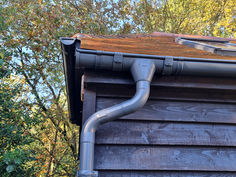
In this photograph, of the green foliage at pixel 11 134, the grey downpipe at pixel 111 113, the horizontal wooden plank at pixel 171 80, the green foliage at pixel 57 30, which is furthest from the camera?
the green foliage at pixel 57 30

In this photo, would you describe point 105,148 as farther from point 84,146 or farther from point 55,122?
point 55,122

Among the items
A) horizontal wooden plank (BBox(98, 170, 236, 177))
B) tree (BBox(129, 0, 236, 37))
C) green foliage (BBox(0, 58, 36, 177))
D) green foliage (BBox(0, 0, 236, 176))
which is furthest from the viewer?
tree (BBox(129, 0, 236, 37))

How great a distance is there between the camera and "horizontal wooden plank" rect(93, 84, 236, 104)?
160cm

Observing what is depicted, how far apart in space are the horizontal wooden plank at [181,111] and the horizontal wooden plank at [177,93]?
0.04 m

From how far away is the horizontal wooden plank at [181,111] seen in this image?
1591 mm

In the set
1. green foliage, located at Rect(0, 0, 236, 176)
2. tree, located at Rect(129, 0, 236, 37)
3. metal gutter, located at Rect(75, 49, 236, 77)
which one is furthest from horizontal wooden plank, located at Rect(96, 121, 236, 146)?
tree, located at Rect(129, 0, 236, 37)

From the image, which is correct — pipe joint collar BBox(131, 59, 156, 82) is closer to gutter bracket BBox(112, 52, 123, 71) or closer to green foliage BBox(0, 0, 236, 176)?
gutter bracket BBox(112, 52, 123, 71)

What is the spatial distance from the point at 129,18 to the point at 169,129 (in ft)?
25.0

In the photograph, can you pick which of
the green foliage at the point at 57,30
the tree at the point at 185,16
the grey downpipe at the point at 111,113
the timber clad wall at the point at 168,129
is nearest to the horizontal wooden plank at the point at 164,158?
the timber clad wall at the point at 168,129

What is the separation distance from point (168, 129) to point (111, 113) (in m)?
0.50

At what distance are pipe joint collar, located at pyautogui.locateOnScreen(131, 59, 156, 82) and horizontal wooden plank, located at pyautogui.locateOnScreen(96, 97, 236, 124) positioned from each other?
0.86ft

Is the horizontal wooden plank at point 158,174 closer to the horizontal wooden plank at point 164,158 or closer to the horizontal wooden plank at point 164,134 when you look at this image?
the horizontal wooden plank at point 164,158

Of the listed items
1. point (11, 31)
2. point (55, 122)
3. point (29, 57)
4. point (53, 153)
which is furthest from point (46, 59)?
point (53, 153)

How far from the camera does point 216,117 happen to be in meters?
1.66
